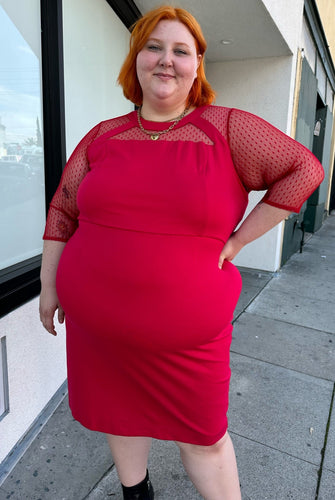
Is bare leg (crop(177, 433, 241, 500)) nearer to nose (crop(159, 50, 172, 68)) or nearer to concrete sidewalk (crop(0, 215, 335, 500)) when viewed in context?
concrete sidewalk (crop(0, 215, 335, 500))

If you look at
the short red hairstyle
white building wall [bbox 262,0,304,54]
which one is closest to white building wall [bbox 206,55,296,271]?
white building wall [bbox 262,0,304,54]

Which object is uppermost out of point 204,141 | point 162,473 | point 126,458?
point 204,141

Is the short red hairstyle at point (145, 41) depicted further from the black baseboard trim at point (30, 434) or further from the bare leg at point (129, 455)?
the black baseboard trim at point (30, 434)

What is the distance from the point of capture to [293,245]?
6.54m

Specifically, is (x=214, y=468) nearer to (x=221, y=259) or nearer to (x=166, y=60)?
(x=221, y=259)

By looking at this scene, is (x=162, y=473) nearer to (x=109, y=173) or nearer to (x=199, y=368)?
(x=199, y=368)

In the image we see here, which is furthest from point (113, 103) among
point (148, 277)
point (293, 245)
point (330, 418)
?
point (293, 245)

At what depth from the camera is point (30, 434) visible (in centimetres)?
223

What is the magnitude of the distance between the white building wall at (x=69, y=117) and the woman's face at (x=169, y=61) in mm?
1377

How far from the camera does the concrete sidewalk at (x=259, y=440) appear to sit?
1930 mm

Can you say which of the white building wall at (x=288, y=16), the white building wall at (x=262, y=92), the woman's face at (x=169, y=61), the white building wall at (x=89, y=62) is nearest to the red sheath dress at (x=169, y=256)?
the woman's face at (x=169, y=61)

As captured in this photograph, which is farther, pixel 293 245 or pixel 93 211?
pixel 293 245

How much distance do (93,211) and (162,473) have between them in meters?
1.52

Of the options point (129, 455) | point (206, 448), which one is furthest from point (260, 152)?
point (129, 455)
